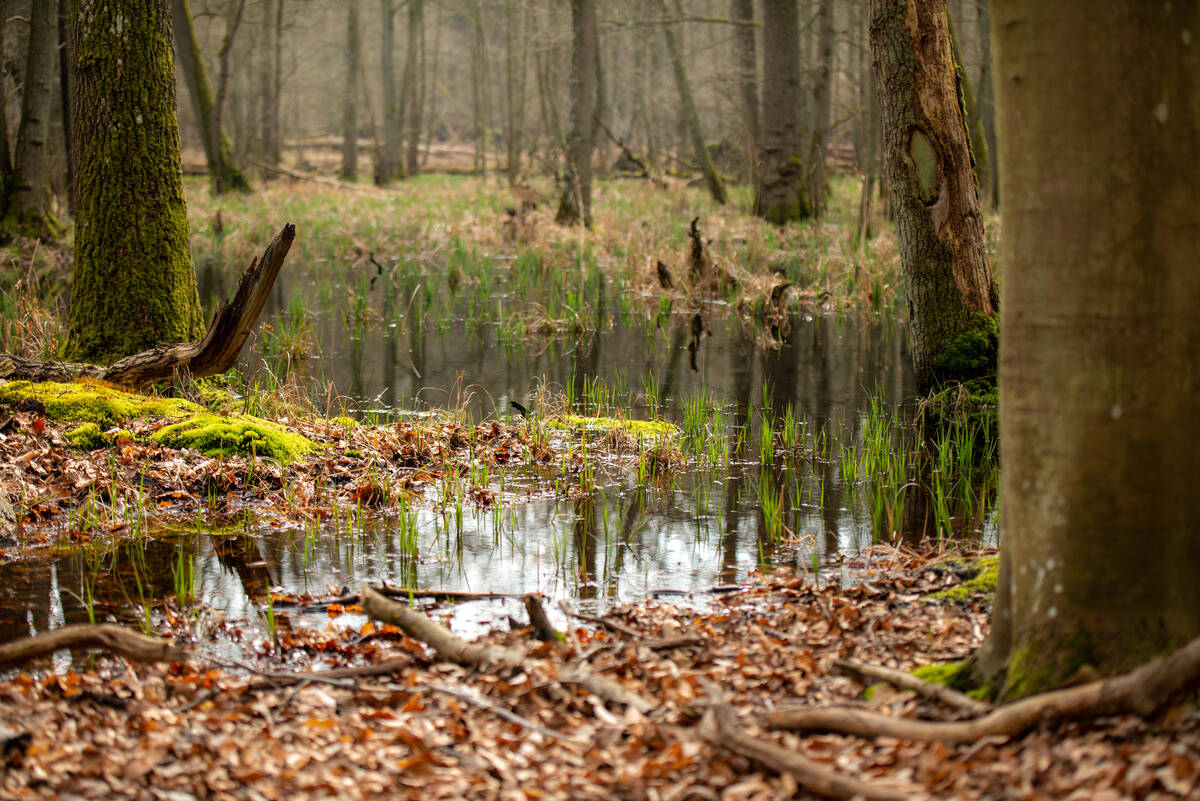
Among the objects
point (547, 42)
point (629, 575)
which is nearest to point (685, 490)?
point (629, 575)

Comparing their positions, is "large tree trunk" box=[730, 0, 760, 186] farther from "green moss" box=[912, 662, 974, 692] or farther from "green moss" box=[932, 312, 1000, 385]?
"green moss" box=[912, 662, 974, 692]

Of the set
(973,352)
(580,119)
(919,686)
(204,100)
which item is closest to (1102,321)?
(919,686)

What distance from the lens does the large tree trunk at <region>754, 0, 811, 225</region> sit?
18109 millimetres

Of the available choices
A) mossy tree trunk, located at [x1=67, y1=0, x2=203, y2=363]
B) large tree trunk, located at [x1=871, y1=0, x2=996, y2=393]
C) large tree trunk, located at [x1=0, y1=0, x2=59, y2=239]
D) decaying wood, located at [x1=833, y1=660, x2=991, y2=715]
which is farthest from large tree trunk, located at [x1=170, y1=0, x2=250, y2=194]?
decaying wood, located at [x1=833, y1=660, x2=991, y2=715]

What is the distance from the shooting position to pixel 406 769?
304 cm

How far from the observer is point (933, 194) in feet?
24.8

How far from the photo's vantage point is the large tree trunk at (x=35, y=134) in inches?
546

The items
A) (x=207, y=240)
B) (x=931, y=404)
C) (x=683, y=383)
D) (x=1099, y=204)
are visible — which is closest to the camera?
(x=1099, y=204)

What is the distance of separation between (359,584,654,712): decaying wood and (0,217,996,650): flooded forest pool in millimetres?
565

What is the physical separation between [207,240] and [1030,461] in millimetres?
17945

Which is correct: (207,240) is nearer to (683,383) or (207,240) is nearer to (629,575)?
(683,383)

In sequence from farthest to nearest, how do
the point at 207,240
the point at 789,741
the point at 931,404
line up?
the point at 207,240
the point at 931,404
the point at 789,741

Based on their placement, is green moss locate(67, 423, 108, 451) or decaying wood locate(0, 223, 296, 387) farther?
decaying wood locate(0, 223, 296, 387)

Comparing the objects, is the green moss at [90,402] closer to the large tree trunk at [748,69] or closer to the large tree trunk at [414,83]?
the large tree trunk at [748,69]
